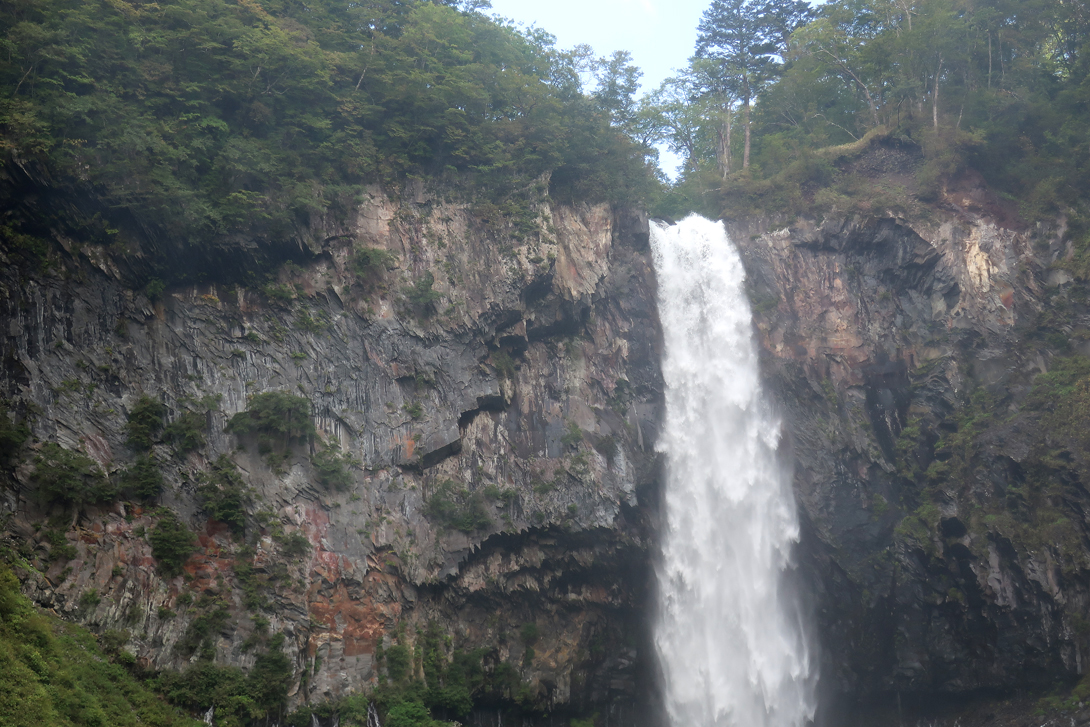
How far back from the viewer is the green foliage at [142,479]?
16.8 m

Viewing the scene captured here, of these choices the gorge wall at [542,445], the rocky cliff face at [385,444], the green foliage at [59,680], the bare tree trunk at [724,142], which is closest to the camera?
the green foliage at [59,680]

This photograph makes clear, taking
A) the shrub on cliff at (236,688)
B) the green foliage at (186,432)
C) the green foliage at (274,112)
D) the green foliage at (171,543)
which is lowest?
the shrub on cliff at (236,688)

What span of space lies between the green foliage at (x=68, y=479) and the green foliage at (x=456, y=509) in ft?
27.0

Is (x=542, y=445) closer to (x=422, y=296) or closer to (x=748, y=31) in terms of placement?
(x=422, y=296)

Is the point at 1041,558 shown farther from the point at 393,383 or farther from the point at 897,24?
the point at 897,24

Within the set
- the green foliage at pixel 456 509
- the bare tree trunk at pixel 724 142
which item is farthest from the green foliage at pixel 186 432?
the bare tree trunk at pixel 724 142

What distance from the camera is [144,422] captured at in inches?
696

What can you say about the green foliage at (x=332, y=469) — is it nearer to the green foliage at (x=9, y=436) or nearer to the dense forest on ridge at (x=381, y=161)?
the dense forest on ridge at (x=381, y=161)

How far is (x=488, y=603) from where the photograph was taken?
21453 millimetres

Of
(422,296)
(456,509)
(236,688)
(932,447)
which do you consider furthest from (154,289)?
(932,447)

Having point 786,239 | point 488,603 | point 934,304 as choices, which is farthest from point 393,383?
point 934,304

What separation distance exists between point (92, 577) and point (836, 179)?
2880 centimetres

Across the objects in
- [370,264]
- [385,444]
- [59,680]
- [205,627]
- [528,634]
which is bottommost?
[59,680]

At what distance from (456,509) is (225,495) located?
634cm
